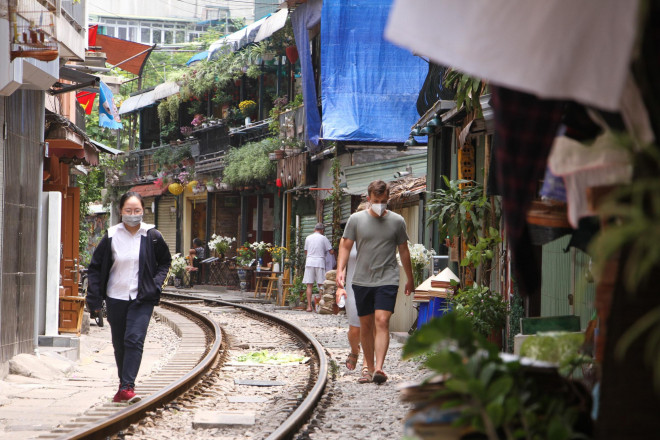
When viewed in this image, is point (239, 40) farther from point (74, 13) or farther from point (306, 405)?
point (306, 405)

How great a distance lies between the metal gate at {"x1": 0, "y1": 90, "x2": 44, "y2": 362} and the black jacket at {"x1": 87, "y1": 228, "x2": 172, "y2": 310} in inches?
104

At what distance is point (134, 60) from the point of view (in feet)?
117

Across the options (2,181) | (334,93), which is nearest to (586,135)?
(2,181)

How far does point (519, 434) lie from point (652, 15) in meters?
1.16

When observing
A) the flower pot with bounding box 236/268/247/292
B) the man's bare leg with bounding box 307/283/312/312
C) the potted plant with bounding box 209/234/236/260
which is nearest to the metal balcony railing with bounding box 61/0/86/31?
the man's bare leg with bounding box 307/283/312/312

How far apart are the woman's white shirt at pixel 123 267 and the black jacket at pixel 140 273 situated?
0.11 ft

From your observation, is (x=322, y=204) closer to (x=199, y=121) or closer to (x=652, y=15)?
(x=199, y=121)

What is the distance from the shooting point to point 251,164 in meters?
30.8

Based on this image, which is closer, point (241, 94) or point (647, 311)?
point (647, 311)

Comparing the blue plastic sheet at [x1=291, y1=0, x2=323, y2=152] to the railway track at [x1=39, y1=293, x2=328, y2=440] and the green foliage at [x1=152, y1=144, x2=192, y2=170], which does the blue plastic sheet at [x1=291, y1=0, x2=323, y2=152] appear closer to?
the railway track at [x1=39, y1=293, x2=328, y2=440]

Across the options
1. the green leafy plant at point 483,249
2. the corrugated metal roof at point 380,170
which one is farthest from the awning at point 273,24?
A: the green leafy plant at point 483,249

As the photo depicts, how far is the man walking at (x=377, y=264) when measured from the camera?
8953mm

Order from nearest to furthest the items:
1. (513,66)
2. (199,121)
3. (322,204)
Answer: (513,66) → (322,204) → (199,121)

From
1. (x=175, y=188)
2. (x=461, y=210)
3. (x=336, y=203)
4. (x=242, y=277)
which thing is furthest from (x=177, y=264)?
(x=461, y=210)
